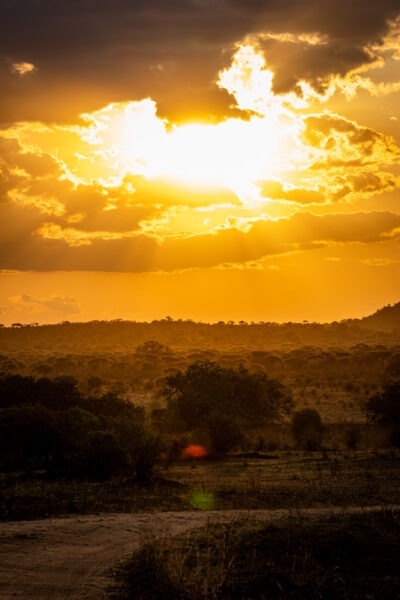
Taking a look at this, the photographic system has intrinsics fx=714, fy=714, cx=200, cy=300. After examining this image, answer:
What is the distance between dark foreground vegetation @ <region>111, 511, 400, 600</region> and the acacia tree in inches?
1065

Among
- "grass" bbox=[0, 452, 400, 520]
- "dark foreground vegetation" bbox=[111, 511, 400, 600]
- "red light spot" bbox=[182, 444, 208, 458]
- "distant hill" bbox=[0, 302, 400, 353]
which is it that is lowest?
"red light spot" bbox=[182, 444, 208, 458]

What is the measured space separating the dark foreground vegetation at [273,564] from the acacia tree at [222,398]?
2705 centimetres

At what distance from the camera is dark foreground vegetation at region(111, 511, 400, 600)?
11867 mm

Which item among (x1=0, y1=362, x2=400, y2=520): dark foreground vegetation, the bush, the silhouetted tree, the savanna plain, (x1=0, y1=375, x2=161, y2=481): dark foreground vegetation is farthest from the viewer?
the bush

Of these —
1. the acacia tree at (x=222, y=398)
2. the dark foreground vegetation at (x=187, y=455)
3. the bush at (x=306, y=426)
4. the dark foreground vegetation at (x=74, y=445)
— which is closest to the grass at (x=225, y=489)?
the dark foreground vegetation at (x=187, y=455)

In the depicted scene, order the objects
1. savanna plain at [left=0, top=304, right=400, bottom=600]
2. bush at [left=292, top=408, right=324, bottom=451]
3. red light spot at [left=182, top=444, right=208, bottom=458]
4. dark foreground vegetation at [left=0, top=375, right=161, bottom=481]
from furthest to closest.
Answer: bush at [left=292, top=408, right=324, bottom=451]
red light spot at [left=182, top=444, right=208, bottom=458]
dark foreground vegetation at [left=0, top=375, right=161, bottom=481]
savanna plain at [left=0, top=304, right=400, bottom=600]

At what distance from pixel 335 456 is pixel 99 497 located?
15.0m

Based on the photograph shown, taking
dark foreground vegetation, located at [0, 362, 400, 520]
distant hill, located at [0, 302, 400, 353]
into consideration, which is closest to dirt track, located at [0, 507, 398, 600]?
dark foreground vegetation, located at [0, 362, 400, 520]

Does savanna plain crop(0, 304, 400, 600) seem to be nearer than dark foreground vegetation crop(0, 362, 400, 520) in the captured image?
Yes

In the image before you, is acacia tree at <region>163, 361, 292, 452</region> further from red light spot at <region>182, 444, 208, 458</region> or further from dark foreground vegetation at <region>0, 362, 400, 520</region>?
red light spot at <region>182, 444, 208, 458</region>

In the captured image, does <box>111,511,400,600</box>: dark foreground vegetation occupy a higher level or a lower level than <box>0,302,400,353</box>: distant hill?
lower

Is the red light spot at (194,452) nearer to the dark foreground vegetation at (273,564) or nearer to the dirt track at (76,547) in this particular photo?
the dirt track at (76,547)

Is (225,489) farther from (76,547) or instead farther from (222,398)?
(222,398)

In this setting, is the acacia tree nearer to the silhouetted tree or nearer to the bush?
the bush
